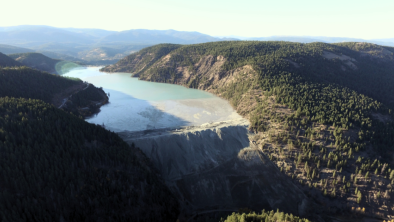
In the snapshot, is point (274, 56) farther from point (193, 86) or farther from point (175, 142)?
point (175, 142)

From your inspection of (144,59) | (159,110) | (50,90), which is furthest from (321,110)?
(144,59)

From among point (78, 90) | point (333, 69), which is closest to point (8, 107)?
point (78, 90)

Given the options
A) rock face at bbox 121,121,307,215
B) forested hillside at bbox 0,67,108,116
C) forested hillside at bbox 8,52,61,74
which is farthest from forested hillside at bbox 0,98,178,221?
forested hillside at bbox 8,52,61,74

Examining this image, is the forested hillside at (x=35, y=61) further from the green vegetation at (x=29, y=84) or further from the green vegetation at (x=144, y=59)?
the green vegetation at (x=29, y=84)

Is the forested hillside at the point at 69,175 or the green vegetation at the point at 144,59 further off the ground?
the green vegetation at the point at 144,59

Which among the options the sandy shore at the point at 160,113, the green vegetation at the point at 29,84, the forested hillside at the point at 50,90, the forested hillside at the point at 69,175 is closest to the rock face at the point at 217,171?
the forested hillside at the point at 69,175

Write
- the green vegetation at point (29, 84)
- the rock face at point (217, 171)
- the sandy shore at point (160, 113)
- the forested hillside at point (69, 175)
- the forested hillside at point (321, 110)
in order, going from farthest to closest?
the sandy shore at point (160, 113), the green vegetation at point (29, 84), the forested hillside at point (321, 110), the rock face at point (217, 171), the forested hillside at point (69, 175)
